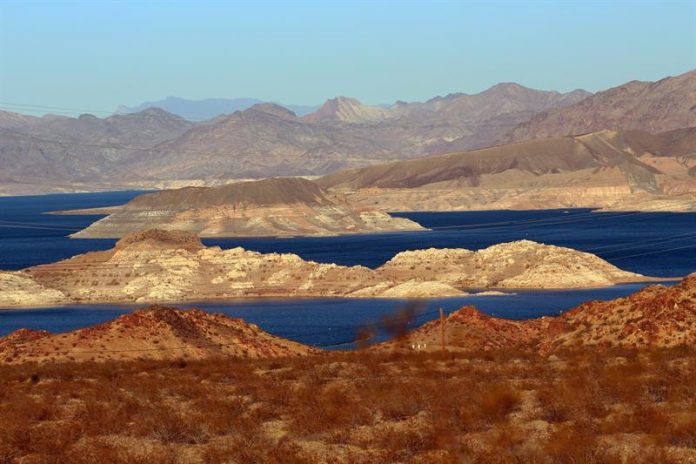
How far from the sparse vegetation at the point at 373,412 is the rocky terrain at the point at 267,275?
90743 mm

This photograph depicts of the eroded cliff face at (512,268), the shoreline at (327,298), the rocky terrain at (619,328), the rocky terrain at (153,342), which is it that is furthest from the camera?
the eroded cliff face at (512,268)

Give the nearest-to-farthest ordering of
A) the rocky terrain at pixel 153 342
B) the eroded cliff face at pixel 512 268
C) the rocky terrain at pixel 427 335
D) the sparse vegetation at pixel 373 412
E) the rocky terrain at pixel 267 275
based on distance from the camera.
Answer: the sparse vegetation at pixel 373 412, the rocky terrain at pixel 427 335, the rocky terrain at pixel 153 342, the rocky terrain at pixel 267 275, the eroded cliff face at pixel 512 268

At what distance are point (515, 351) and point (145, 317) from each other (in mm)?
21170

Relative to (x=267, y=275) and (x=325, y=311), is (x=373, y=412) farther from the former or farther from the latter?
(x=267, y=275)

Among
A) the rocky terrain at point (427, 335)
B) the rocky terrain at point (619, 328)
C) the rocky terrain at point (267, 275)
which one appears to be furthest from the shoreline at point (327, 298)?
the rocky terrain at point (619, 328)

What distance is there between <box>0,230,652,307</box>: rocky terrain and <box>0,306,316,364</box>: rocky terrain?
68.5 m

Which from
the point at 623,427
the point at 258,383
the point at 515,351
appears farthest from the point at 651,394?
the point at 515,351

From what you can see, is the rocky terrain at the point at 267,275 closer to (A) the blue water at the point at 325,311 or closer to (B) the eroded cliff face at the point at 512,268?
(B) the eroded cliff face at the point at 512,268

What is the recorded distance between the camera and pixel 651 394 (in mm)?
29844

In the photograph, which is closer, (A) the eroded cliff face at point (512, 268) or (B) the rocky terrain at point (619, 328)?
(B) the rocky terrain at point (619, 328)

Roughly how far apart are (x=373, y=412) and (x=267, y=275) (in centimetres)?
11081

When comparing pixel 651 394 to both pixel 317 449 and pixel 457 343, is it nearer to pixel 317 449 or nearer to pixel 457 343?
pixel 317 449

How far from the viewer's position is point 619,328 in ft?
141

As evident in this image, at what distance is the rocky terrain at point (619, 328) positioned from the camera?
41.2 meters
